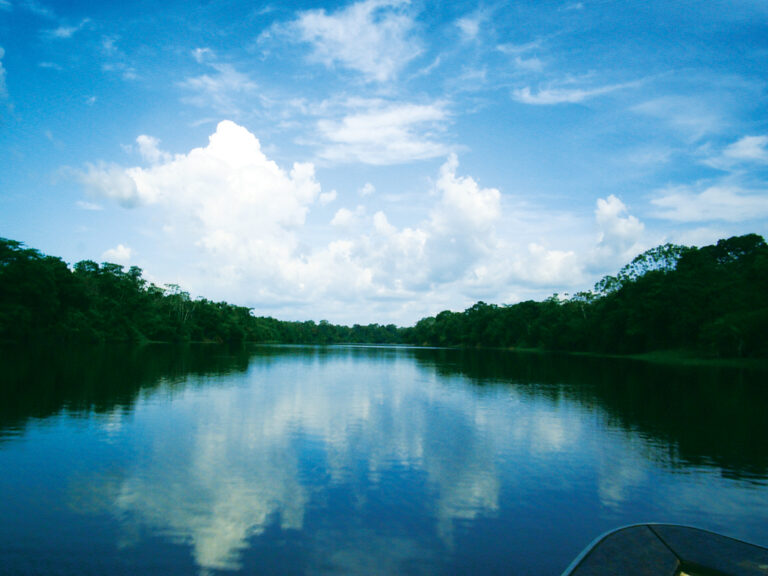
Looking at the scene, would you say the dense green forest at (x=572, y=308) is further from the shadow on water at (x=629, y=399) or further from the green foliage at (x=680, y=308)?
the shadow on water at (x=629, y=399)

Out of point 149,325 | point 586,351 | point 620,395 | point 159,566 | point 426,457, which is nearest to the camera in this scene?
point 159,566

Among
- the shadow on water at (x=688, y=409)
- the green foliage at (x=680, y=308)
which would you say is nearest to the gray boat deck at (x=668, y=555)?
the shadow on water at (x=688, y=409)

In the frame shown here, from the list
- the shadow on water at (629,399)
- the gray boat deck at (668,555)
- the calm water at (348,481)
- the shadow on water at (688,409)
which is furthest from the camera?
the shadow on water at (629,399)

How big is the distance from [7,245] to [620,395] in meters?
72.4

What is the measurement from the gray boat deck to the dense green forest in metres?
55.7

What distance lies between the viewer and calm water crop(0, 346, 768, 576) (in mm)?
7582

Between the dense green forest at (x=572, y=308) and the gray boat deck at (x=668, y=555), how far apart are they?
183ft

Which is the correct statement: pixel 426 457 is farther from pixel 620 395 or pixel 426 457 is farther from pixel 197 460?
pixel 620 395

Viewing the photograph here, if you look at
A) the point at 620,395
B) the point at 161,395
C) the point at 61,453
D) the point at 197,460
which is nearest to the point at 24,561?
the point at 197,460

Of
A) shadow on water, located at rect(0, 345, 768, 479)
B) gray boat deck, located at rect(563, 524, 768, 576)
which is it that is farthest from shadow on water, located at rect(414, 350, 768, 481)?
gray boat deck, located at rect(563, 524, 768, 576)

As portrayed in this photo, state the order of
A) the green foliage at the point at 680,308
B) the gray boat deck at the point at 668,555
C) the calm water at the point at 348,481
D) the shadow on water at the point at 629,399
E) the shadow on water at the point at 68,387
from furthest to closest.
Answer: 1. the green foliage at the point at 680,308
2. the shadow on water at the point at 68,387
3. the shadow on water at the point at 629,399
4. the calm water at the point at 348,481
5. the gray boat deck at the point at 668,555

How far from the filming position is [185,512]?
898 cm

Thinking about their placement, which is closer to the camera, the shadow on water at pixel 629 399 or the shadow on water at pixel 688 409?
the shadow on water at pixel 688 409

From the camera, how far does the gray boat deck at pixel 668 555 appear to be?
5887 millimetres
